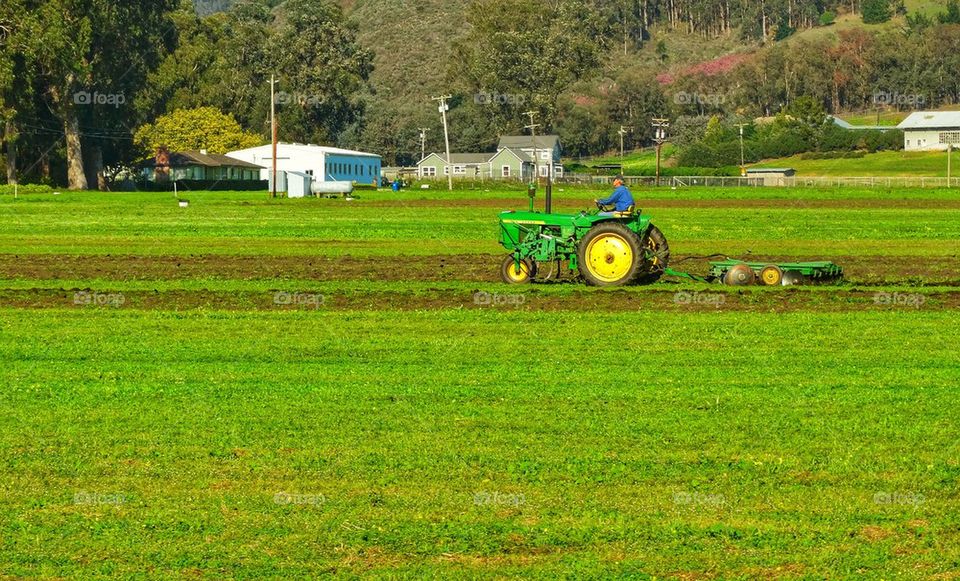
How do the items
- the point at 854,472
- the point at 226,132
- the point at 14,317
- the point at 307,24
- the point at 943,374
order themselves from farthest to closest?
1. the point at 307,24
2. the point at 226,132
3. the point at 14,317
4. the point at 943,374
5. the point at 854,472

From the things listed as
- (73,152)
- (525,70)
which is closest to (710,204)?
(73,152)

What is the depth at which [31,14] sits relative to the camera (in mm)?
86688

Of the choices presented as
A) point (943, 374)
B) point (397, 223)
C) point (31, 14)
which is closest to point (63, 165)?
point (31, 14)

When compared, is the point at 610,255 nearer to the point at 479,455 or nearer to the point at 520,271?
the point at 520,271

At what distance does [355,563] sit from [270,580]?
0.57m

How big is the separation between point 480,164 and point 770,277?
12952 cm

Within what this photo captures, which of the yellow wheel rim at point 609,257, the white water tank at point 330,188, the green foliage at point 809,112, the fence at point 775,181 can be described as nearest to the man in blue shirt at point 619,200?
the yellow wheel rim at point 609,257

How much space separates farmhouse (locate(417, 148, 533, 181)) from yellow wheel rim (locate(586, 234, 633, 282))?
118648 millimetres

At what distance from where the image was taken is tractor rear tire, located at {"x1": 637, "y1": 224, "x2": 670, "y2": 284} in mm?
23297

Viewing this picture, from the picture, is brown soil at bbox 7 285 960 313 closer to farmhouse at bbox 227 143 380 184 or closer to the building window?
farmhouse at bbox 227 143 380 184

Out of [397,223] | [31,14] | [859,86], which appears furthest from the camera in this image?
[859,86]

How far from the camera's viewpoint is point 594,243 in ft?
75.7

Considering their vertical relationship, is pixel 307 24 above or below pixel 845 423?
above

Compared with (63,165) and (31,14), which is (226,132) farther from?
(31,14)
